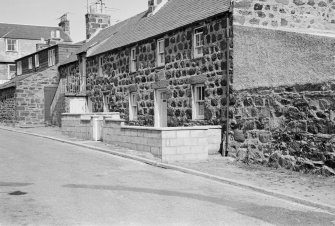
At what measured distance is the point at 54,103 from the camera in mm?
35938

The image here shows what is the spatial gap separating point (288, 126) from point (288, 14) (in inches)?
244

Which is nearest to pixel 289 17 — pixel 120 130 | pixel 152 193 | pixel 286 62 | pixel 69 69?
pixel 286 62

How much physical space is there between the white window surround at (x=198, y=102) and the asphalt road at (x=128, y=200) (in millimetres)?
5478

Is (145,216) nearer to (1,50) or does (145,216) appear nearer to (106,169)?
(106,169)

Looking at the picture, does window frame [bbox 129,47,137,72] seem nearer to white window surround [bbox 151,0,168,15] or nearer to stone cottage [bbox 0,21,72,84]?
white window surround [bbox 151,0,168,15]

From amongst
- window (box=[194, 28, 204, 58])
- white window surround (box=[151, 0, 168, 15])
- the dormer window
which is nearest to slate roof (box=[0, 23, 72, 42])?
the dormer window

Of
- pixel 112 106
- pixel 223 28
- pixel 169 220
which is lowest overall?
pixel 169 220

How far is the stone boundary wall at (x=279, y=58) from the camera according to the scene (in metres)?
12.4

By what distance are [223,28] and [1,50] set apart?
162 feet

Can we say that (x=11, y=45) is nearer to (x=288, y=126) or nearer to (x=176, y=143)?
(x=176, y=143)

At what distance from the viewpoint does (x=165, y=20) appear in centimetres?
2184

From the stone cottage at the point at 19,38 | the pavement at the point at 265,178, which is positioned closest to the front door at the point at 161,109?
the pavement at the point at 265,178

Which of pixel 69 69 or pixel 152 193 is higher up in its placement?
pixel 69 69

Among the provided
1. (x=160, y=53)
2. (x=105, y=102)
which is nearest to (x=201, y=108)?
(x=160, y=53)
